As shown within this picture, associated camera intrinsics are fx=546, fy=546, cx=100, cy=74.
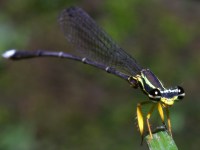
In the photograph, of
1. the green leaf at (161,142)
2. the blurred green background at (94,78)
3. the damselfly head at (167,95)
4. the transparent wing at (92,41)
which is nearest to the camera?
the green leaf at (161,142)

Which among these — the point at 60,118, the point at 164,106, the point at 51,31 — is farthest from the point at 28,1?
the point at 164,106

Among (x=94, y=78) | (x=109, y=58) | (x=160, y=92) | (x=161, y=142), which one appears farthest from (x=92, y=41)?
(x=94, y=78)

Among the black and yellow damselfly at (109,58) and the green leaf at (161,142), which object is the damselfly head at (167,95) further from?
the green leaf at (161,142)

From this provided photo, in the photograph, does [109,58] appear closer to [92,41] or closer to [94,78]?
[92,41]

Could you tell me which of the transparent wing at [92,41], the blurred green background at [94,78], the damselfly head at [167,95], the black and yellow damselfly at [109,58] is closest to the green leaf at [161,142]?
the black and yellow damselfly at [109,58]

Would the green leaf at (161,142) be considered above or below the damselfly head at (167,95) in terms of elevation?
below

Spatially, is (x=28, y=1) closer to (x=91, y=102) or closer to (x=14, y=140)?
(x=91, y=102)
